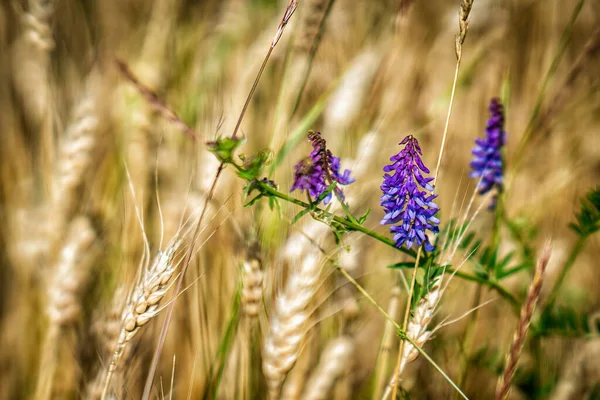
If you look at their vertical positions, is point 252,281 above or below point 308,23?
below

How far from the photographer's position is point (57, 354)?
4.17ft

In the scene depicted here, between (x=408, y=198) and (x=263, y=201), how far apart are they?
47cm

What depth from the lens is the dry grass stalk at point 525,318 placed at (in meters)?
0.73

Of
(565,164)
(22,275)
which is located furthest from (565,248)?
(22,275)

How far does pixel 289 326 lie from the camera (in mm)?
922

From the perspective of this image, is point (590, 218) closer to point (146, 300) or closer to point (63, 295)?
point (146, 300)

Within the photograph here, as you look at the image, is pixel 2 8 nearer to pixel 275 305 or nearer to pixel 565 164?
pixel 275 305

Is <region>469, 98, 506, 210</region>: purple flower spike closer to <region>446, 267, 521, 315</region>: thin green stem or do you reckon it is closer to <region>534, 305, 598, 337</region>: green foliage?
<region>446, 267, 521, 315</region>: thin green stem

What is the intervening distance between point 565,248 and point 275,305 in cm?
119

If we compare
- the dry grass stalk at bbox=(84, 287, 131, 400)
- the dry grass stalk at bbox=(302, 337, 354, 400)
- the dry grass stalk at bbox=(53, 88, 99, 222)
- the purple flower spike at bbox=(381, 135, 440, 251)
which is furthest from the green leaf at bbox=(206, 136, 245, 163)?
the dry grass stalk at bbox=(53, 88, 99, 222)

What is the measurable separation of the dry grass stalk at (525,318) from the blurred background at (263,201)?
167 millimetres

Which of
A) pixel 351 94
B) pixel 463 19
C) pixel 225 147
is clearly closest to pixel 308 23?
pixel 351 94

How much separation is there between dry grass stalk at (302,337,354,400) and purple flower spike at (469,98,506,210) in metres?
0.50

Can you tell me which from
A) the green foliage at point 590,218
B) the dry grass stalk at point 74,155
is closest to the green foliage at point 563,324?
the green foliage at point 590,218
